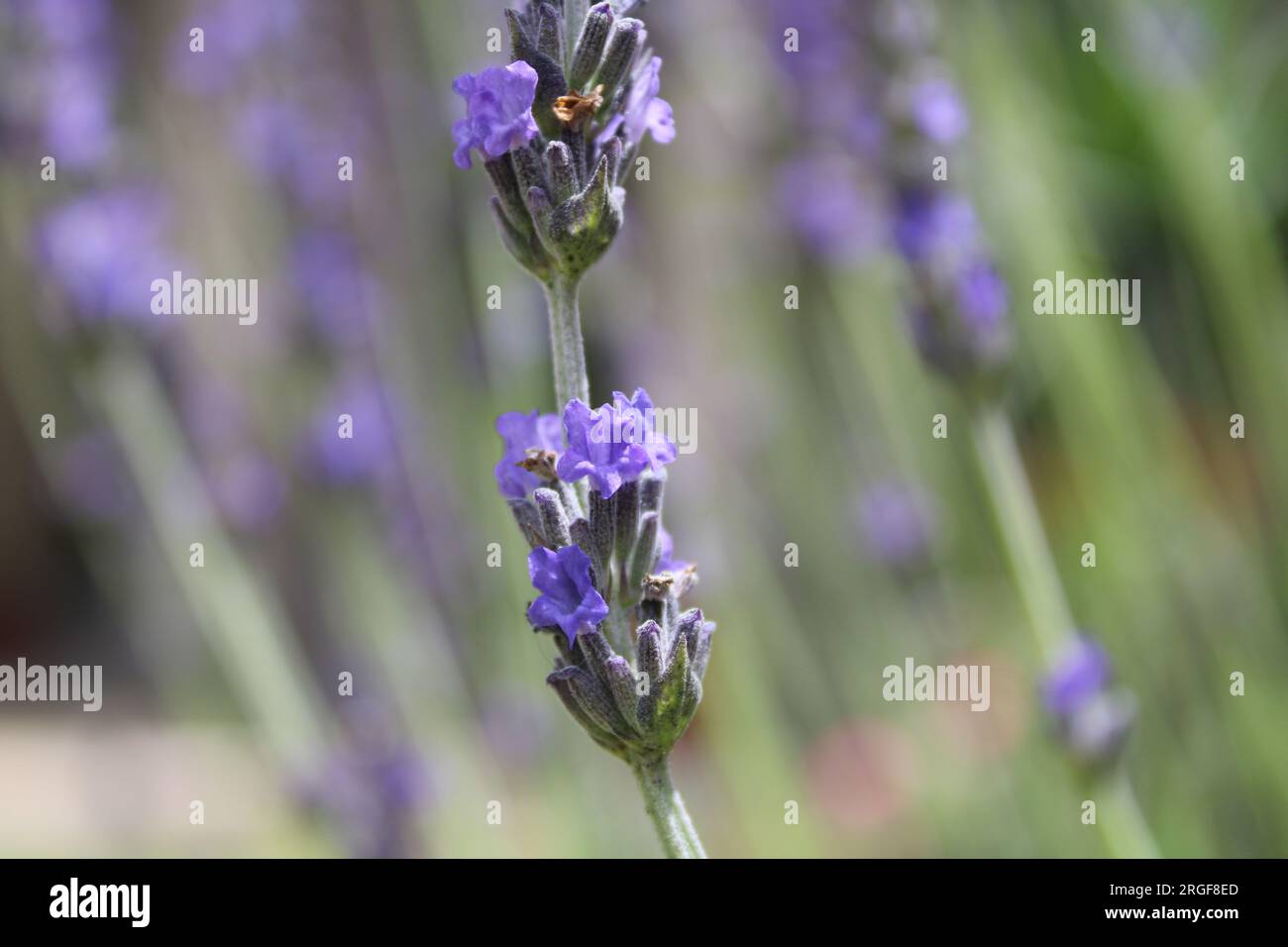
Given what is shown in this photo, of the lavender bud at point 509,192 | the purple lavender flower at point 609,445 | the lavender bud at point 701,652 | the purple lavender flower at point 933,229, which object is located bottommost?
the lavender bud at point 701,652

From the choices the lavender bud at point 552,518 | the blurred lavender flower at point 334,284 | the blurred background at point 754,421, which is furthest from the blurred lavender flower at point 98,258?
the lavender bud at point 552,518

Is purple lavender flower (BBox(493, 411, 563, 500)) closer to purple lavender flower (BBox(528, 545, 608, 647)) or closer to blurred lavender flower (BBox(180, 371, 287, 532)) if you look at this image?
purple lavender flower (BBox(528, 545, 608, 647))

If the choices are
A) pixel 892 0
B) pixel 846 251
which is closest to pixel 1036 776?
pixel 846 251

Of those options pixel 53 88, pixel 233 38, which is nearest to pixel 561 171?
pixel 53 88

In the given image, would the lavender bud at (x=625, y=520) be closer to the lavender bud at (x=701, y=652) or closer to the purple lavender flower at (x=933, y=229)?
the lavender bud at (x=701, y=652)

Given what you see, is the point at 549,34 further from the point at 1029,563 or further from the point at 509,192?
the point at 1029,563
